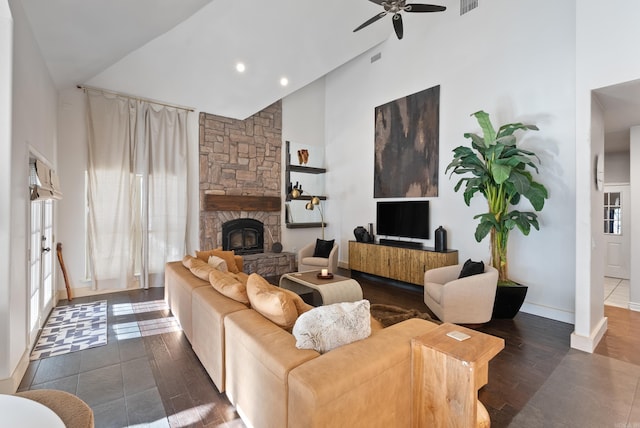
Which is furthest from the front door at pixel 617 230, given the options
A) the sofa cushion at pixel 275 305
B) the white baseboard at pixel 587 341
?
the sofa cushion at pixel 275 305

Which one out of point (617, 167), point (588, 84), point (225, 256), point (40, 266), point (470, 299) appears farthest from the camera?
point (617, 167)

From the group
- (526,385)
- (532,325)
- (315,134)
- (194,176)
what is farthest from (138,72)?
(532,325)

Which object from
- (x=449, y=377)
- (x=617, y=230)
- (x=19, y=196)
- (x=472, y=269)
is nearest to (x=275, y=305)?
(x=449, y=377)

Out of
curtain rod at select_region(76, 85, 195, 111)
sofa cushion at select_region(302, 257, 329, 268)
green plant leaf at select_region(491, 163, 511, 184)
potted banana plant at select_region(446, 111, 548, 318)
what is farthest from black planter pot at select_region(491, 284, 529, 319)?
curtain rod at select_region(76, 85, 195, 111)

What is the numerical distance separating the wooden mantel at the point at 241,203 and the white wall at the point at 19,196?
2.92 metres

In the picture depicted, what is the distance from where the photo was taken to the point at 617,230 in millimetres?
6055

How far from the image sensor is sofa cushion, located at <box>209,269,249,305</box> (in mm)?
2408

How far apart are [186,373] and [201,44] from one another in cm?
431

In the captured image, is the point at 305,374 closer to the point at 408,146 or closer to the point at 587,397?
the point at 587,397

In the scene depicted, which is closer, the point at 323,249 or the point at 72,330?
the point at 72,330

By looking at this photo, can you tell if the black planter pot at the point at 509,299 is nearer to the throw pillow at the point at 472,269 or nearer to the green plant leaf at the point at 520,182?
the throw pillow at the point at 472,269

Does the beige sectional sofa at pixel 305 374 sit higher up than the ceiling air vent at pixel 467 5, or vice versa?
the ceiling air vent at pixel 467 5

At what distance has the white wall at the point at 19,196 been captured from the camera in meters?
2.29

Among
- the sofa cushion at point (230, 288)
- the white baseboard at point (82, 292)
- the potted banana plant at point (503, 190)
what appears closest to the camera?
the sofa cushion at point (230, 288)
